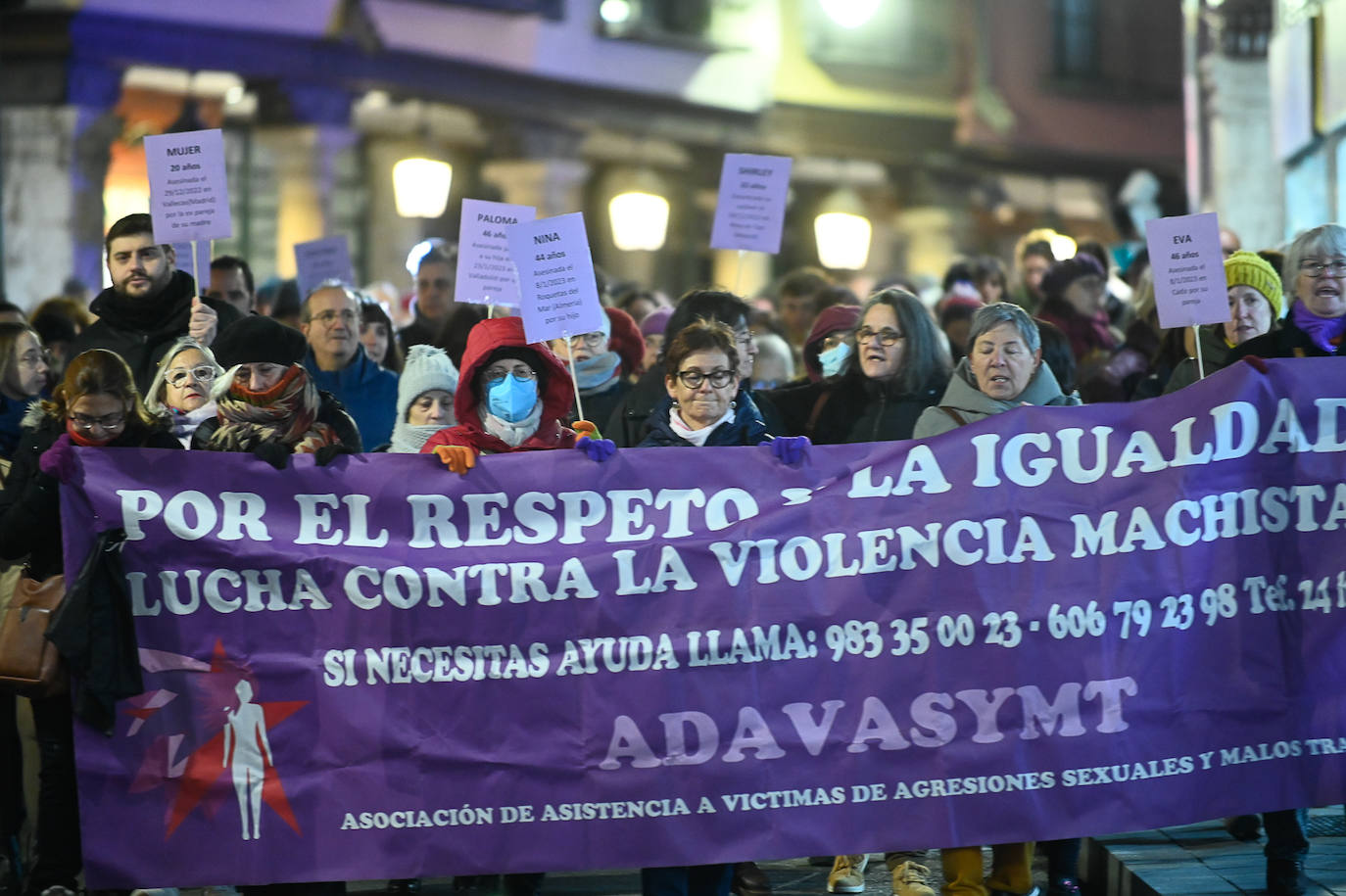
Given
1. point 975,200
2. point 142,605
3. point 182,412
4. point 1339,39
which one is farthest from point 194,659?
point 975,200

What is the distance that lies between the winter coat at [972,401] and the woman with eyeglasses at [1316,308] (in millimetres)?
770

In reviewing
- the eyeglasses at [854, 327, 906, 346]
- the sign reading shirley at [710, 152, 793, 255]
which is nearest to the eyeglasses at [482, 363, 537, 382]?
Result: the eyeglasses at [854, 327, 906, 346]

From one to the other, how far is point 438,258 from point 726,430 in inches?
157

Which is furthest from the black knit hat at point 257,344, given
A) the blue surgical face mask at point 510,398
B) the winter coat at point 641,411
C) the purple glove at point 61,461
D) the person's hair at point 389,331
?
the person's hair at point 389,331

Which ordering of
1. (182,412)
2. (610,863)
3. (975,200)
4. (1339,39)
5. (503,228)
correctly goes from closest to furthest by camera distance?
(610,863)
(182,412)
(503,228)
(1339,39)
(975,200)

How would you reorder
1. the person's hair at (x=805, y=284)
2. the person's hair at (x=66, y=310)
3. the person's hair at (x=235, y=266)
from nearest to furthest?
the person's hair at (x=235, y=266) < the person's hair at (x=66, y=310) < the person's hair at (x=805, y=284)

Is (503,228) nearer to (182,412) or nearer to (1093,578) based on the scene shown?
(182,412)

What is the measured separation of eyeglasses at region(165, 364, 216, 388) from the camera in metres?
7.18

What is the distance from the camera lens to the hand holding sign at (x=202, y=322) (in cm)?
785

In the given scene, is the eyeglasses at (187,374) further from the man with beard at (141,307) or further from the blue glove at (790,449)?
the blue glove at (790,449)

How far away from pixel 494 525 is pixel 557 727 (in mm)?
628

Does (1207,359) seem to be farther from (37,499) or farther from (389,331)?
(37,499)

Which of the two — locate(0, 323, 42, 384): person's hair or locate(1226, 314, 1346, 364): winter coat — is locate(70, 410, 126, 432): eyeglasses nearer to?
locate(0, 323, 42, 384): person's hair

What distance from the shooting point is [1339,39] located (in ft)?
46.7
